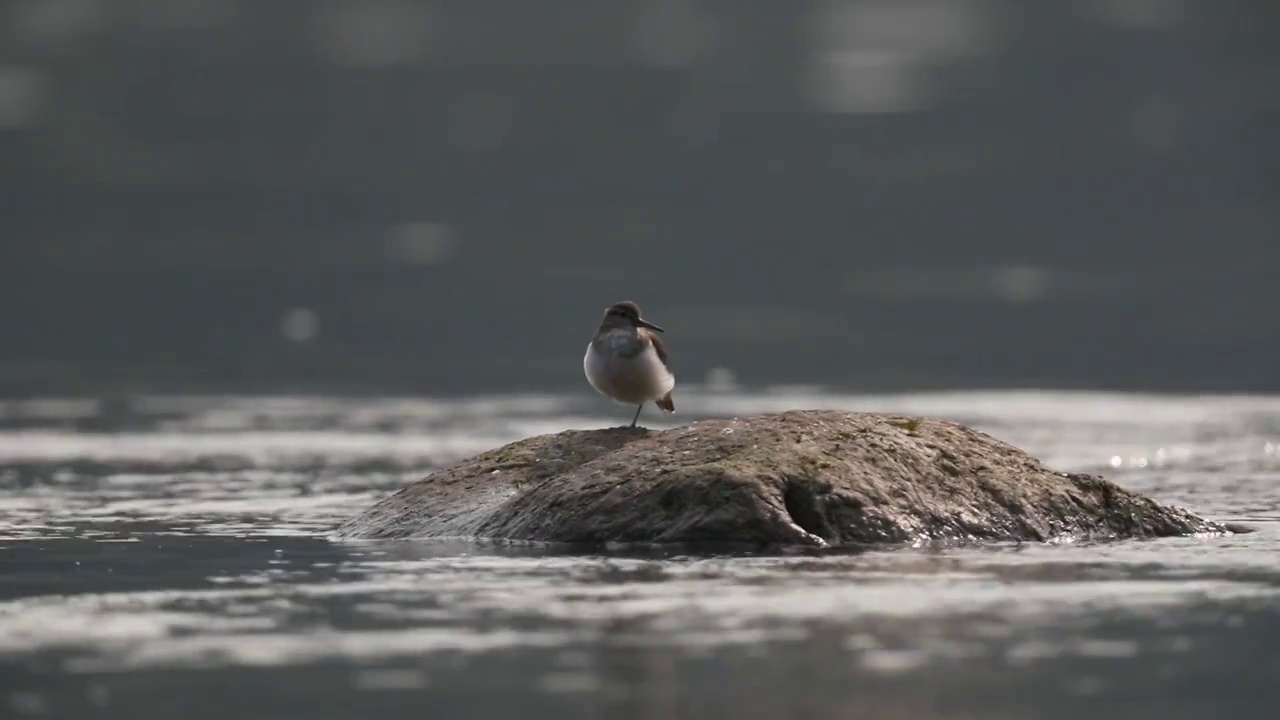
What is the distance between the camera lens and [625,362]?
17.2 meters

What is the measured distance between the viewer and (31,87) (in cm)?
8950

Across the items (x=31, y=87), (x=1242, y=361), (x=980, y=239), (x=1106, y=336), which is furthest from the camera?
(x=31, y=87)

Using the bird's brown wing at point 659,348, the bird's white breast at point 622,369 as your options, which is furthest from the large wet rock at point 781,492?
the bird's brown wing at point 659,348

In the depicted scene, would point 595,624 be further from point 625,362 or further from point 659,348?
point 659,348

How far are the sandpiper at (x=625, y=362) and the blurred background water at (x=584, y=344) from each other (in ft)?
8.13

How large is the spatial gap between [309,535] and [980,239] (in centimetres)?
5490

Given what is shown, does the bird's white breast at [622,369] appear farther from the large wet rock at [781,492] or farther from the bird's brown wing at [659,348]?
the large wet rock at [781,492]

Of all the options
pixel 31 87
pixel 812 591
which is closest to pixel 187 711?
pixel 812 591

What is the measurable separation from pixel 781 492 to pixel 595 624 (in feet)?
9.86

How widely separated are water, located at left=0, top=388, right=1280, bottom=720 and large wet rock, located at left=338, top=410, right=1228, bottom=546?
47cm

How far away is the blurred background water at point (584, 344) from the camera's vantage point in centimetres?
1127

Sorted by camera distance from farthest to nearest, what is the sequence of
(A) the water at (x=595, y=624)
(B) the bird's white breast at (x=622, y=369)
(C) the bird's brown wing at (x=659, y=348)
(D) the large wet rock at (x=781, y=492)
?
(C) the bird's brown wing at (x=659, y=348)
(B) the bird's white breast at (x=622, y=369)
(D) the large wet rock at (x=781, y=492)
(A) the water at (x=595, y=624)

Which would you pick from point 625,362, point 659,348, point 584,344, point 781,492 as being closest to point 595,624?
point 781,492

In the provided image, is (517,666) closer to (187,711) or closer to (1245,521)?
(187,711)
